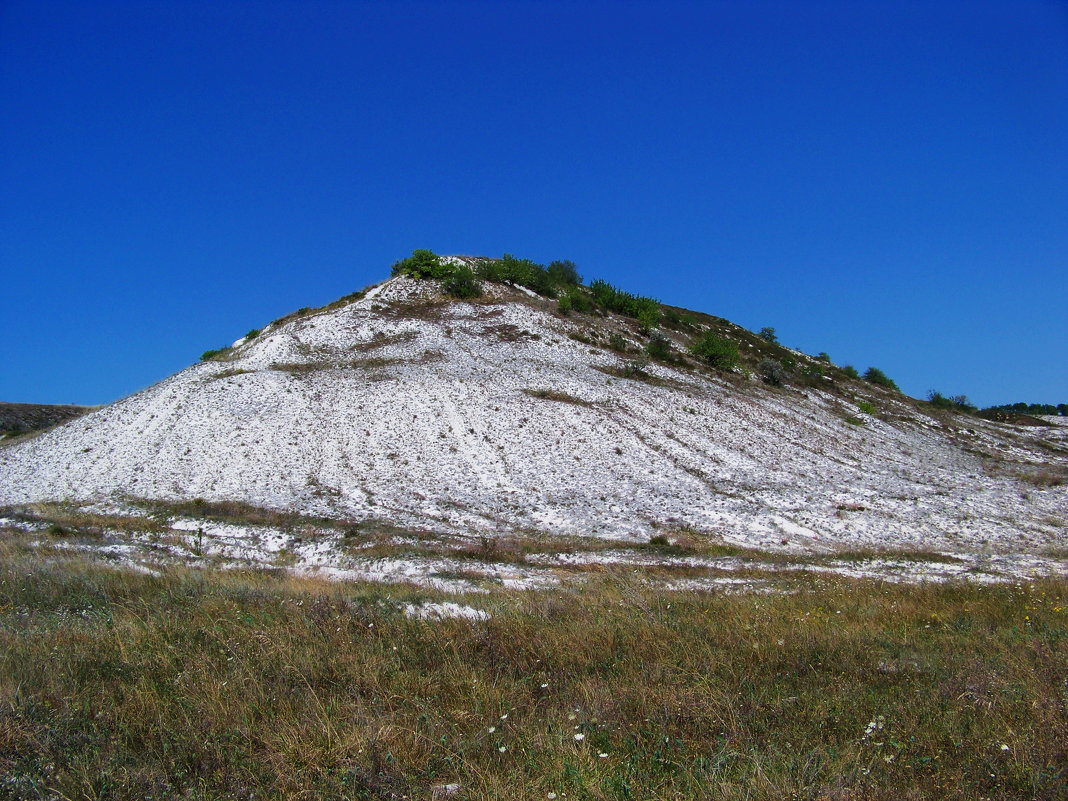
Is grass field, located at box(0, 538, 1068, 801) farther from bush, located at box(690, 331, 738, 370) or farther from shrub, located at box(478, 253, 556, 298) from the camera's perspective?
shrub, located at box(478, 253, 556, 298)

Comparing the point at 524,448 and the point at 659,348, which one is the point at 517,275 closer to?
the point at 659,348

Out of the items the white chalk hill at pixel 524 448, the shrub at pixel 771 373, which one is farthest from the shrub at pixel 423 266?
the shrub at pixel 771 373

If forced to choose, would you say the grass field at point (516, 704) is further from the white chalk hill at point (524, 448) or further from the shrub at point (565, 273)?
the shrub at point (565, 273)

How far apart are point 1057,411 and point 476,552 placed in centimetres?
10086

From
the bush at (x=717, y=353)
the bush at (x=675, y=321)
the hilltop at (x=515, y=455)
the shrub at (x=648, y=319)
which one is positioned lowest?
the hilltop at (x=515, y=455)

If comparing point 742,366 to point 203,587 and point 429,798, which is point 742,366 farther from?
point 429,798

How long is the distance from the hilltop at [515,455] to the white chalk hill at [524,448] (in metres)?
0.16

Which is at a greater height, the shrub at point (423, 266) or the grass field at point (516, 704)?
the shrub at point (423, 266)

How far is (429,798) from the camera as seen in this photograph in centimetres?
494

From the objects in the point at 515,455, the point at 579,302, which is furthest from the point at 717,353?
the point at 515,455

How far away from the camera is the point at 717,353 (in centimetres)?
5553

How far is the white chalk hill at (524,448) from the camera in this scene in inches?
1051

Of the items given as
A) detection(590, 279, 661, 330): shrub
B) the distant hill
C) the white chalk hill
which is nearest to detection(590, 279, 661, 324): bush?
detection(590, 279, 661, 330): shrub

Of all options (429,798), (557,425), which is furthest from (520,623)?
(557,425)
